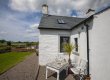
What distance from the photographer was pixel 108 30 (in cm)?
512

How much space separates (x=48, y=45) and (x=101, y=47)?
6984 millimetres

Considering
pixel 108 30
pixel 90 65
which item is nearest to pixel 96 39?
pixel 108 30

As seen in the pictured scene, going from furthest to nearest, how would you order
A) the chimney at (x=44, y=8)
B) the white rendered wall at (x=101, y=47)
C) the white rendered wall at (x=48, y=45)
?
1. the chimney at (x=44, y=8)
2. the white rendered wall at (x=48, y=45)
3. the white rendered wall at (x=101, y=47)

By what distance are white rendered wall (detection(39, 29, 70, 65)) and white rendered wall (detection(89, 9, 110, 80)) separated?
5.67 metres

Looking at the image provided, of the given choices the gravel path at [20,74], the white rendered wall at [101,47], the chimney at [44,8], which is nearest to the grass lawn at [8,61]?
the gravel path at [20,74]

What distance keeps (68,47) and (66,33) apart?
259 centimetres

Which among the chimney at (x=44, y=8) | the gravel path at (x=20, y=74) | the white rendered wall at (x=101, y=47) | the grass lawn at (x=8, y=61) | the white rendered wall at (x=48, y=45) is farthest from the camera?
the chimney at (x=44, y=8)

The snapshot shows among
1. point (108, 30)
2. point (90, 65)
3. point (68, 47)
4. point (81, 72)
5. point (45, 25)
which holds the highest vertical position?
point (45, 25)

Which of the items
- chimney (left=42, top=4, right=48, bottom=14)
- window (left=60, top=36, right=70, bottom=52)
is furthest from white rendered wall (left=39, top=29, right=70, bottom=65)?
chimney (left=42, top=4, right=48, bottom=14)

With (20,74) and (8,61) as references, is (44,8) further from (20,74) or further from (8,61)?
(20,74)

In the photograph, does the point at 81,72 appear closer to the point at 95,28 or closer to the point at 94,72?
the point at 94,72

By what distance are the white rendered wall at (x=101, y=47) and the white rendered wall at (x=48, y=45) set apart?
5.67 meters

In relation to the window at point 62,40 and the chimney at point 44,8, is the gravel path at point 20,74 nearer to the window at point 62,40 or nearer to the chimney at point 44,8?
the window at point 62,40

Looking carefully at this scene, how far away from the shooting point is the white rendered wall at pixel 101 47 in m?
5.15
